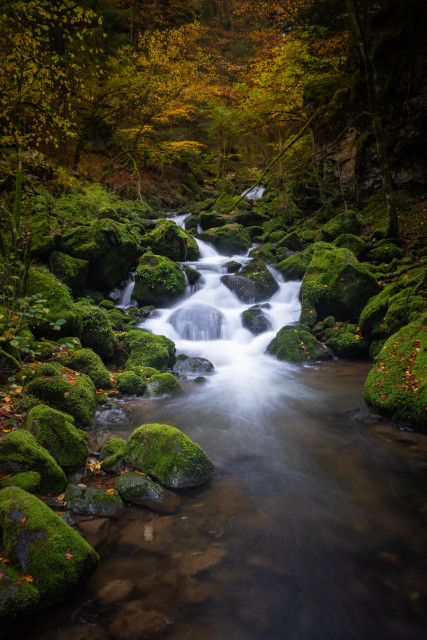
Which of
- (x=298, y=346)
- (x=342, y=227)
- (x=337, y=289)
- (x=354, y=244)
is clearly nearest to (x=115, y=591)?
(x=298, y=346)

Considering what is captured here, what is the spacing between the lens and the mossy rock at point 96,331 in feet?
22.7

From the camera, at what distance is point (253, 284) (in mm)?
11688

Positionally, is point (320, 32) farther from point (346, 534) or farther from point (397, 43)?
point (346, 534)

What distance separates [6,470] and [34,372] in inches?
73.8

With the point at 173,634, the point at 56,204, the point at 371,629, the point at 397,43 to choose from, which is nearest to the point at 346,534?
the point at 371,629

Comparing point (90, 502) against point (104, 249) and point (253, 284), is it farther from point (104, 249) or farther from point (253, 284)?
point (253, 284)

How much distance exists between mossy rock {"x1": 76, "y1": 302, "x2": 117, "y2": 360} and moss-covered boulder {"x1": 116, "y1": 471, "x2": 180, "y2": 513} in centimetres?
400

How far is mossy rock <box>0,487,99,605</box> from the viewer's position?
2189 millimetres

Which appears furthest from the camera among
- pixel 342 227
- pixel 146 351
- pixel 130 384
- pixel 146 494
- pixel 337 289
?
pixel 342 227

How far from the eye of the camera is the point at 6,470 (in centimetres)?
300

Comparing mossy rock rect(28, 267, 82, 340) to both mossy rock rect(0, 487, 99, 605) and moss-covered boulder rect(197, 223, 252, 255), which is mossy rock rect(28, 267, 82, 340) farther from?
moss-covered boulder rect(197, 223, 252, 255)

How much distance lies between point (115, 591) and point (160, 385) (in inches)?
163

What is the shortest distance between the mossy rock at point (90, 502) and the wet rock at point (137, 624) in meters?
0.94

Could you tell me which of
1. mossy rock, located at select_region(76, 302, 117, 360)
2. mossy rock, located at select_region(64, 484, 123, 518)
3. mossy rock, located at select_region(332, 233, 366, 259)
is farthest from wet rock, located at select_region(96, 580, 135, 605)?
mossy rock, located at select_region(332, 233, 366, 259)
